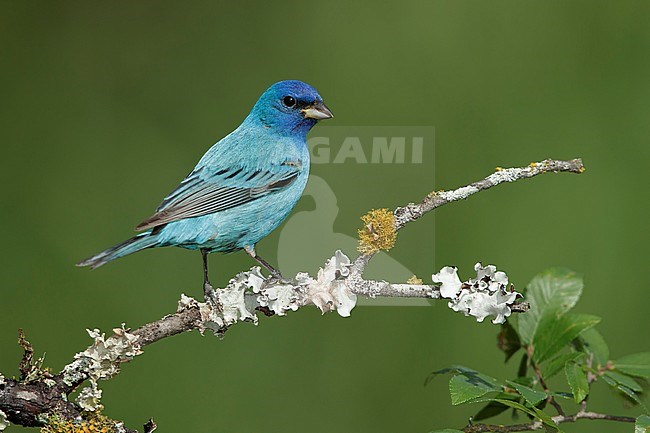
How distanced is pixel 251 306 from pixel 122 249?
0.50 meters

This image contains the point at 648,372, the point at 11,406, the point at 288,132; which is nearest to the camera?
the point at 11,406

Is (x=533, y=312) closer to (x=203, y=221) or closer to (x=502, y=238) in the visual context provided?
(x=203, y=221)

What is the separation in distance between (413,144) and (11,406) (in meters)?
2.45

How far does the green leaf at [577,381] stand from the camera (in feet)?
5.74

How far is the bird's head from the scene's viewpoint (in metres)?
2.54

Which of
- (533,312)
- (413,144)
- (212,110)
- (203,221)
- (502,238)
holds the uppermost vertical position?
(212,110)

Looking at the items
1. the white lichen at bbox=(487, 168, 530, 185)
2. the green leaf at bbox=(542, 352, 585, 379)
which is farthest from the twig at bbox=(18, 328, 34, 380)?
the green leaf at bbox=(542, 352, 585, 379)

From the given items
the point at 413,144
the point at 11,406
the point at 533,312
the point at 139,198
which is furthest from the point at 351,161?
the point at 11,406

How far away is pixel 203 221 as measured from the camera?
2328 millimetres

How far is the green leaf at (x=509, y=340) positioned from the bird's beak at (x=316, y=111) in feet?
2.77

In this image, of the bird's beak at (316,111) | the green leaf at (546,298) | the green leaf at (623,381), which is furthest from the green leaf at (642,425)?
the bird's beak at (316,111)

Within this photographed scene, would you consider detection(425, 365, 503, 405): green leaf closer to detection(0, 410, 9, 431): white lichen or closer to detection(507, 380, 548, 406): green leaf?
detection(507, 380, 548, 406): green leaf

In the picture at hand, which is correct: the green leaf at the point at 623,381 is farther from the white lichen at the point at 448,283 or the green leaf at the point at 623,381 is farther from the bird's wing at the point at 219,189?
the bird's wing at the point at 219,189

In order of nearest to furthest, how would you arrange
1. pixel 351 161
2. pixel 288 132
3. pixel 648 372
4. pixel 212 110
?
1. pixel 648 372
2. pixel 288 132
3. pixel 351 161
4. pixel 212 110
